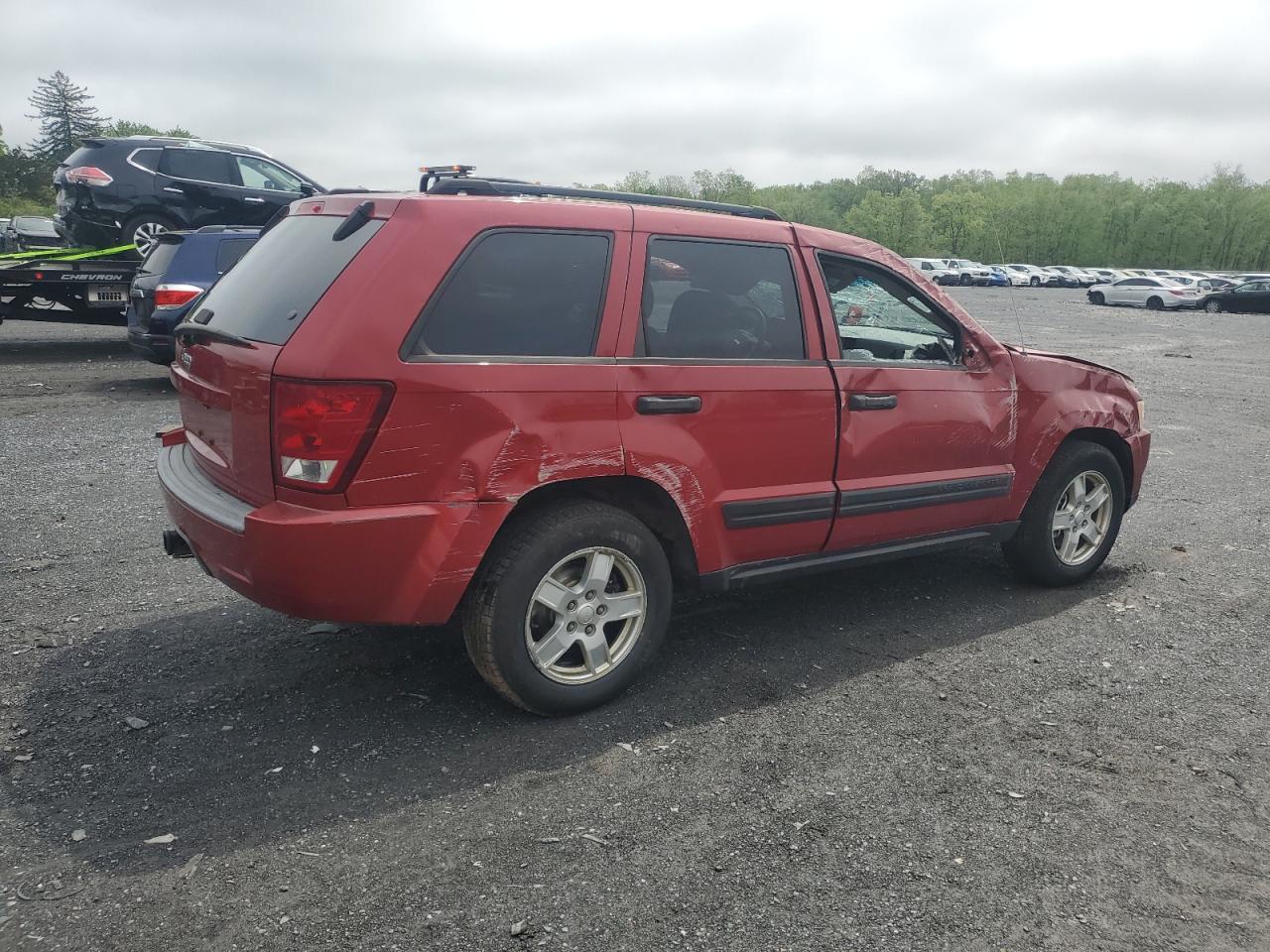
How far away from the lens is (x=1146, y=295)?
4353cm

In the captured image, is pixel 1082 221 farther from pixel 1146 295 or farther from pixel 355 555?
pixel 355 555

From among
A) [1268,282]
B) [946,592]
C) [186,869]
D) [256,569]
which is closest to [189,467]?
[256,569]

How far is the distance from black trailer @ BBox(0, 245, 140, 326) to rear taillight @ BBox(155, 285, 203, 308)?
2.37 metres

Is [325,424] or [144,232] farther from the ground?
[144,232]

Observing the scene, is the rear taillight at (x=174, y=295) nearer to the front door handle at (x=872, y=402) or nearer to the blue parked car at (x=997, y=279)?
the front door handle at (x=872, y=402)

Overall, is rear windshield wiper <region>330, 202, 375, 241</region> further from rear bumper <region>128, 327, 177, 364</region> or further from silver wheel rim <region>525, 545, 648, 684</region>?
rear bumper <region>128, 327, 177, 364</region>

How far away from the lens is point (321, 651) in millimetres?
4332

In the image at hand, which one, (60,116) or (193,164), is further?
(60,116)

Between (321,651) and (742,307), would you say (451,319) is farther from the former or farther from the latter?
(321,651)

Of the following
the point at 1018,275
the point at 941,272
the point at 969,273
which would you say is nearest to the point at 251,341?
the point at 941,272

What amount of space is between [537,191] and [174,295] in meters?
7.67

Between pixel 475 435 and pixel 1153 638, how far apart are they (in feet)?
11.0

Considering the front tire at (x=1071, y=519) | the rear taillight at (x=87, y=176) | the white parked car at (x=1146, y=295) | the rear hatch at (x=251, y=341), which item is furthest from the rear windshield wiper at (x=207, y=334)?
the white parked car at (x=1146, y=295)

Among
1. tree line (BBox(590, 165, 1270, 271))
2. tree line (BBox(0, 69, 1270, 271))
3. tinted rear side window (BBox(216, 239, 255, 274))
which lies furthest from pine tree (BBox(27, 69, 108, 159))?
tinted rear side window (BBox(216, 239, 255, 274))
